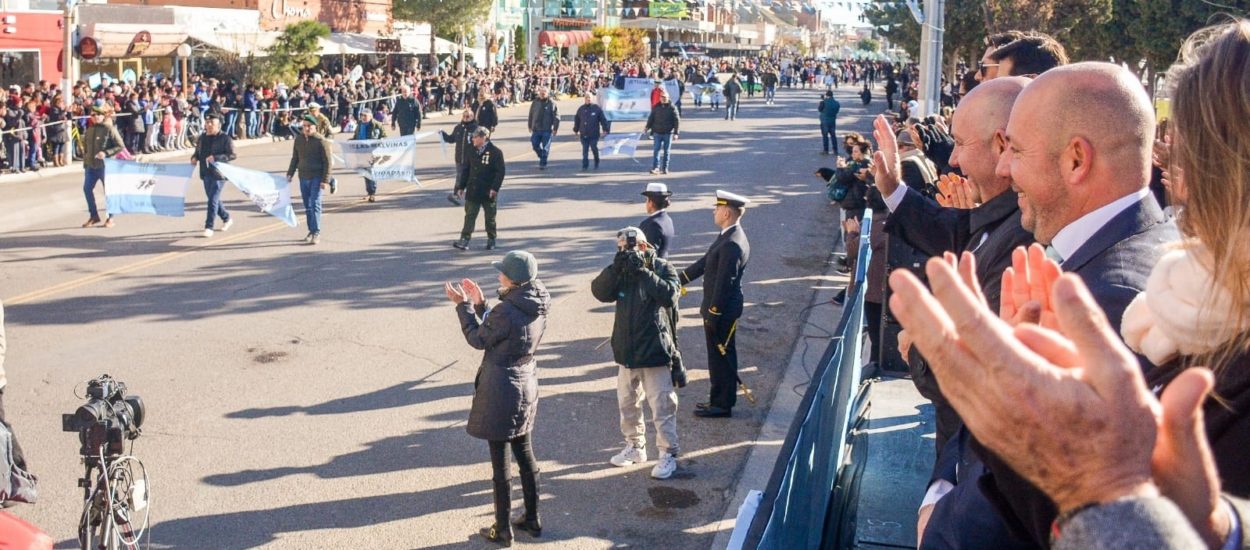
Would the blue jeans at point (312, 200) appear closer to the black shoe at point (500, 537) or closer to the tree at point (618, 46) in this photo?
the black shoe at point (500, 537)

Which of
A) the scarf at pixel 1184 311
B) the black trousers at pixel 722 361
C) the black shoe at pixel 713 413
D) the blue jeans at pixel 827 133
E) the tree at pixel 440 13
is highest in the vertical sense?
the tree at pixel 440 13

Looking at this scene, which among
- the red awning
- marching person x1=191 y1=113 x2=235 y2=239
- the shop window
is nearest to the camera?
marching person x1=191 y1=113 x2=235 y2=239

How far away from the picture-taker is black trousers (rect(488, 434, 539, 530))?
661cm

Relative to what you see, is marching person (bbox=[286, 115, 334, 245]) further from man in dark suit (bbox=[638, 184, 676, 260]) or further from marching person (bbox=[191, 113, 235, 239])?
man in dark suit (bbox=[638, 184, 676, 260])

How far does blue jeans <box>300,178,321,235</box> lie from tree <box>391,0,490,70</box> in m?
33.0

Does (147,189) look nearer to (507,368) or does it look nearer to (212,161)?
(212,161)

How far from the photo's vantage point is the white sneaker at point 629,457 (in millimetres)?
7816

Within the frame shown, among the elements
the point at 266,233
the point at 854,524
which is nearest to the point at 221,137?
the point at 266,233

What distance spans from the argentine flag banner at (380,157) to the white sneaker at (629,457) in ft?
37.7

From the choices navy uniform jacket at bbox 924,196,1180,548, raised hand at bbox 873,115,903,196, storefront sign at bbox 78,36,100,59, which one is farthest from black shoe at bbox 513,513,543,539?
storefront sign at bbox 78,36,100,59

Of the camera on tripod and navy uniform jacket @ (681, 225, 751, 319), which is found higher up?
navy uniform jacket @ (681, 225, 751, 319)

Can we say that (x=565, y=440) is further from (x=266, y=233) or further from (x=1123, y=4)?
(x=1123, y=4)

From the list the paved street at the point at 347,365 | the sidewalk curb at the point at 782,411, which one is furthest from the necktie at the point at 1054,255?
the paved street at the point at 347,365

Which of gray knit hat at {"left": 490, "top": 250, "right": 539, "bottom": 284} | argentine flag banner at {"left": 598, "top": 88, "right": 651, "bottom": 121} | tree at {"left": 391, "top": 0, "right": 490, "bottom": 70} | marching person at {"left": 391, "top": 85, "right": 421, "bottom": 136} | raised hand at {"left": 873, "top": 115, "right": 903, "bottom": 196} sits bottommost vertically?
gray knit hat at {"left": 490, "top": 250, "right": 539, "bottom": 284}
